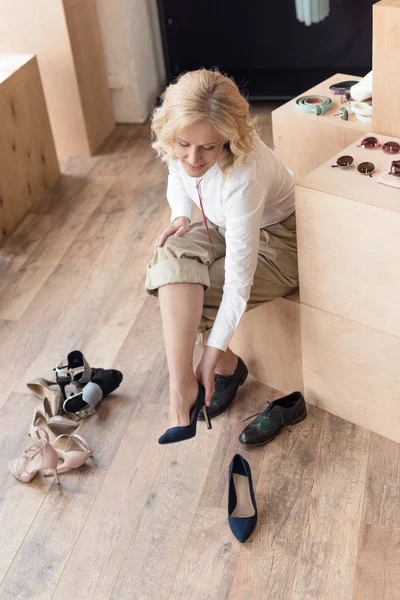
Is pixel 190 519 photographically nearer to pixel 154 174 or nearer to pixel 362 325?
pixel 362 325

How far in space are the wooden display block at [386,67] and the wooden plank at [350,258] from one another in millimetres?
298

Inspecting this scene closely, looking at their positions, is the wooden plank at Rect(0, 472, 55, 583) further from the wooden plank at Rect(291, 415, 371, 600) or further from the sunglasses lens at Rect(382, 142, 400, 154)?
the sunglasses lens at Rect(382, 142, 400, 154)

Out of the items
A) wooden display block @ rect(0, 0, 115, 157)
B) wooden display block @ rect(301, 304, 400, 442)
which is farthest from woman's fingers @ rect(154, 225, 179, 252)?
wooden display block @ rect(0, 0, 115, 157)

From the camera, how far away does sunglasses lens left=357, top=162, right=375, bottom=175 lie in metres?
1.54

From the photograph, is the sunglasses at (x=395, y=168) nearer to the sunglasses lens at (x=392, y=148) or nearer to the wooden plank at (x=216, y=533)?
the sunglasses lens at (x=392, y=148)

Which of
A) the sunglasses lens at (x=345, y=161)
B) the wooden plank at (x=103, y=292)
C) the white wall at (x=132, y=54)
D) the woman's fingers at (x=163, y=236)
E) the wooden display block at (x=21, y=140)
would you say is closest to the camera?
the sunglasses lens at (x=345, y=161)

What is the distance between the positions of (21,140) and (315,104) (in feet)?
4.79

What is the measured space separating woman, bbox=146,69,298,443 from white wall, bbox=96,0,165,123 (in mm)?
1937

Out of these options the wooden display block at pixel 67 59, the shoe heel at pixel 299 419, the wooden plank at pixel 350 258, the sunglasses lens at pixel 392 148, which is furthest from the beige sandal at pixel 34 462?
the wooden display block at pixel 67 59

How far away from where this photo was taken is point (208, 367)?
5.45ft

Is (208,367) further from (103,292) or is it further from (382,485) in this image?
(103,292)

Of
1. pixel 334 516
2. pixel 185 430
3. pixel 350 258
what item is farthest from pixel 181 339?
pixel 334 516

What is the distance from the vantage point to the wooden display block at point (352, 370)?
1.66m

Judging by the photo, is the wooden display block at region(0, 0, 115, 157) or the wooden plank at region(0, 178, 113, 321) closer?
the wooden plank at region(0, 178, 113, 321)
